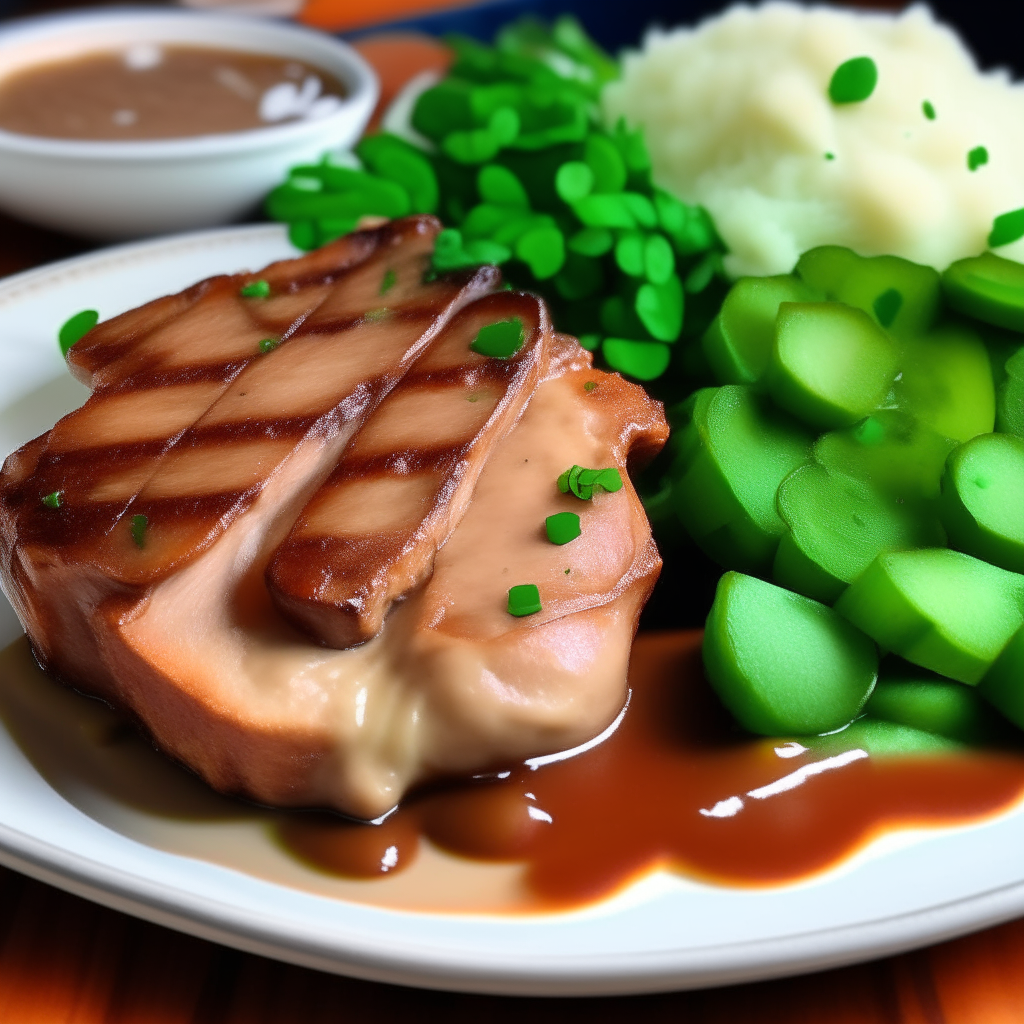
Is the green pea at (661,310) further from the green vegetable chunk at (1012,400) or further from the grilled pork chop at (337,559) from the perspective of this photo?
the green vegetable chunk at (1012,400)

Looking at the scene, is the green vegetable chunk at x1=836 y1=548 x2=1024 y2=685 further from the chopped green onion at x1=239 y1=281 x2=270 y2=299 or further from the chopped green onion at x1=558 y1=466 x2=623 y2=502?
the chopped green onion at x1=239 y1=281 x2=270 y2=299

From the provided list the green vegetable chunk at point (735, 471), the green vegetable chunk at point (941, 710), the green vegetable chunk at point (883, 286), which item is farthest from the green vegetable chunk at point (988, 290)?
the green vegetable chunk at point (941, 710)

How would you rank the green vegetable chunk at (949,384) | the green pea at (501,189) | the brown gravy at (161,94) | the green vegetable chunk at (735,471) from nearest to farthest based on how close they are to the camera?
the green vegetable chunk at (735,471), the green vegetable chunk at (949,384), the green pea at (501,189), the brown gravy at (161,94)

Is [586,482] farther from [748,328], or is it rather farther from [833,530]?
[748,328]

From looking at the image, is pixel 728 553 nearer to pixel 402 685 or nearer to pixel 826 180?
pixel 402 685

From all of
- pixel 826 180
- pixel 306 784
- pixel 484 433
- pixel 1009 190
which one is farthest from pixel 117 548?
pixel 1009 190

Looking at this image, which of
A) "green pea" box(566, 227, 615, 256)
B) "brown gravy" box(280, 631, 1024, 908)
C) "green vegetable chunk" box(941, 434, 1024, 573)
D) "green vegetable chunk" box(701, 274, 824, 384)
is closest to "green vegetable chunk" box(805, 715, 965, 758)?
"brown gravy" box(280, 631, 1024, 908)

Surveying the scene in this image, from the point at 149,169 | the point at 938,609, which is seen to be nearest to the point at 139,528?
the point at 938,609
